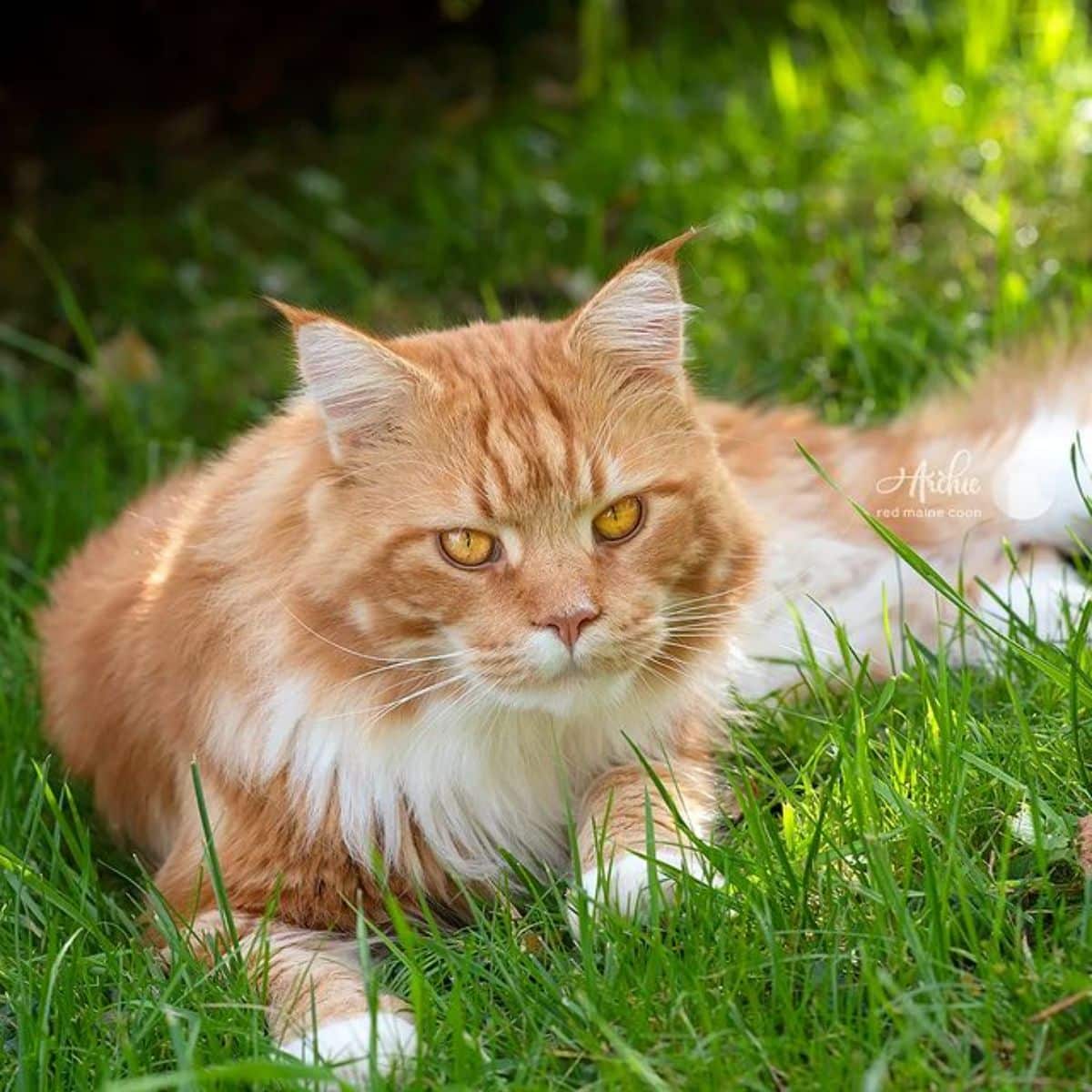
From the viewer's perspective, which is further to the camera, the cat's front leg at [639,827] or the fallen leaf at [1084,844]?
the cat's front leg at [639,827]

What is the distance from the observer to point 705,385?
4477 mm

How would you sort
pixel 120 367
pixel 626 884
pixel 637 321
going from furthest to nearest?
pixel 120 367
pixel 637 321
pixel 626 884

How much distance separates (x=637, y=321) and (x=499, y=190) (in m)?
2.89

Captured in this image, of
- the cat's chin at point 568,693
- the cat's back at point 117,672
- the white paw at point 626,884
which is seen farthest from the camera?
the cat's back at point 117,672

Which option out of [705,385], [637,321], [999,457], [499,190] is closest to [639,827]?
[637,321]

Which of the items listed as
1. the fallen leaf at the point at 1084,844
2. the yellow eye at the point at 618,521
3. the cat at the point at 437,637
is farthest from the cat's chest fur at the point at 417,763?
the fallen leaf at the point at 1084,844

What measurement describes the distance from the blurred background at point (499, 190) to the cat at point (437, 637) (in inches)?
51.6

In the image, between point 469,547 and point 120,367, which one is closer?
point 469,547

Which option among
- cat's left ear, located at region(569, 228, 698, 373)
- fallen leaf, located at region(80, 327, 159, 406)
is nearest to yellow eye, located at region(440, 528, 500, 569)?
cat's left ear, located at region(569, 228, 698, 373)

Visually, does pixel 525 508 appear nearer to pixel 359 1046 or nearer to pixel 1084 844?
pixel 359 1046

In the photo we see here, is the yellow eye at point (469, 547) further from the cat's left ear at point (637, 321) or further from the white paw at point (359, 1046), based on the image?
the white paw at point (359, 1046)

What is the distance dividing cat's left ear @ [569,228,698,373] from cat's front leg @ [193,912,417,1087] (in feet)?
3.48

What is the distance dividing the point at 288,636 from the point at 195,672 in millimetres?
247

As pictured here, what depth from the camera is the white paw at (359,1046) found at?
226cm
